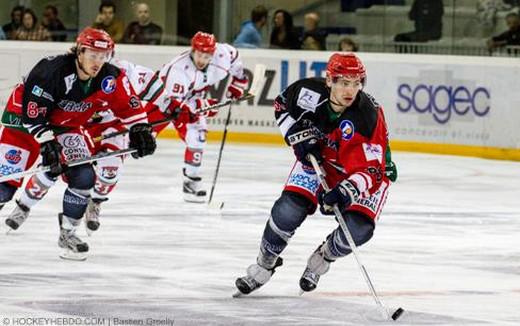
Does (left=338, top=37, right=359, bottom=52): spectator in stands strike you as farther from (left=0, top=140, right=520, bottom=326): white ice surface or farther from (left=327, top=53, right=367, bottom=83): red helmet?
(left=327, top=53, right=367, bottom=83): red helmet

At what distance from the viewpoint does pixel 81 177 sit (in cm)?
647

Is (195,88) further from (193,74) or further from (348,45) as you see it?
(348,45)

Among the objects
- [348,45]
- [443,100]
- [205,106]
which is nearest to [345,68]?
[205,106]

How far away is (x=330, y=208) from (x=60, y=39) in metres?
8.87

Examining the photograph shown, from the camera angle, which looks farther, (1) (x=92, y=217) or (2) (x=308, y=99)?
(1) (x=92, y=217)

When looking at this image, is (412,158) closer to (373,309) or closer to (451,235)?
(451,235)

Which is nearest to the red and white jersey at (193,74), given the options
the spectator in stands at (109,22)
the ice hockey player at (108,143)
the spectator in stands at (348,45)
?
the ice hockey player at (108,143)

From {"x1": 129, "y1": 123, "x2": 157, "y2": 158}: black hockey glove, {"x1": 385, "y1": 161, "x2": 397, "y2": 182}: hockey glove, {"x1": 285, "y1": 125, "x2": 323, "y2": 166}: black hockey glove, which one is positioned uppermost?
{"x1": 285, "y1": 125, "x2": 323, "y2": 166}: black hockey glove

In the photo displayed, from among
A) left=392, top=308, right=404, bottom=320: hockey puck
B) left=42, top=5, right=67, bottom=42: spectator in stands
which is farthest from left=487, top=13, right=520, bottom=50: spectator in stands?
left=392, top=308, right=404, bottom=320: hockey puck

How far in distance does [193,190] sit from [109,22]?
190 inches

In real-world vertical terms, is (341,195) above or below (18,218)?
above

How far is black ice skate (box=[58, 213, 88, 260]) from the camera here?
6613 mm

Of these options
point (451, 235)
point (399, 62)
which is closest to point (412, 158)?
point (399, 62)

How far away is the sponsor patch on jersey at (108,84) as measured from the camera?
653 cm
